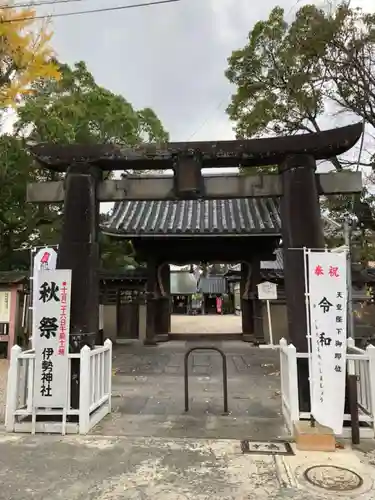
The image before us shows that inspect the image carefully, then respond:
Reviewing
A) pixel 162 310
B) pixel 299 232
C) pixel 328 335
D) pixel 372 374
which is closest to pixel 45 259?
pixel 299 232

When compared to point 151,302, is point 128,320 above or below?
below

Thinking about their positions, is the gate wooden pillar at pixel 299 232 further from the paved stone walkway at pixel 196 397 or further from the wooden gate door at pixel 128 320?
the wooden gate door at pixel 128 320

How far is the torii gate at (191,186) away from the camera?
17.7ft

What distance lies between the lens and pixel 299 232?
5383 millimetres

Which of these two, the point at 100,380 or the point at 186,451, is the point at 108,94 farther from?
the point at 186,451

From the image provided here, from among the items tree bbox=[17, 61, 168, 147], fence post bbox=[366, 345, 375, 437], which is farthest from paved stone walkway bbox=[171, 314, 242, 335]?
fence post bbox=[366, 345, 375, 437]

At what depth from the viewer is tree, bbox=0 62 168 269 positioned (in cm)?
1317

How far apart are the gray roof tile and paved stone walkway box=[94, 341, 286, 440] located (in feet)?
13.4

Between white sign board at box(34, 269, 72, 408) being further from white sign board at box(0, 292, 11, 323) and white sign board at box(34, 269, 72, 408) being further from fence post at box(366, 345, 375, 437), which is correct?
white sign board at box(0, 292, 11, 323)

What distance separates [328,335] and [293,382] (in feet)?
2.43

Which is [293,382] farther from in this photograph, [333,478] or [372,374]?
[333,478]

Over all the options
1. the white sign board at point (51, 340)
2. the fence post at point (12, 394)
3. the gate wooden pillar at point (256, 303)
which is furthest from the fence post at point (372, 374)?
the gate wooden pillar at point (256, 303)

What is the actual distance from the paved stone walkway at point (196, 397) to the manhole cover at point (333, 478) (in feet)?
3.39

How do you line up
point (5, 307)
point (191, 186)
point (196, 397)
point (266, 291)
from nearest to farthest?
point (191, 186) → point (196, 397) → point (5, 307) → point (266, 291)
